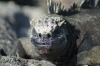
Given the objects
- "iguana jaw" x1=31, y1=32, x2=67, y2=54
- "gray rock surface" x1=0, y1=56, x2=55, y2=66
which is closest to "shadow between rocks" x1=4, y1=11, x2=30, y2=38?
"iguana jaw" x1=31, y1=32, x2=67, y2=54

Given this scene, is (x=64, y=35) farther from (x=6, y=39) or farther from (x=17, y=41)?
(x=6, y=39)

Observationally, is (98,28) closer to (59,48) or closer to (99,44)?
(99,44)

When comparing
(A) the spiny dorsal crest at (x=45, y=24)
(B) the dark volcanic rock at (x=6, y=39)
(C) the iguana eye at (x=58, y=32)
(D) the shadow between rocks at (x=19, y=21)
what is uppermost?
(A) the spiny dorsal crest at (x=45, y=24)

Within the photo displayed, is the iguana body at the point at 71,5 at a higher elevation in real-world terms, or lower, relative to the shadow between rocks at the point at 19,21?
higher

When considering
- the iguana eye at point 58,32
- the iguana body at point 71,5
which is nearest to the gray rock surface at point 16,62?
the iguana eye at point 58,32

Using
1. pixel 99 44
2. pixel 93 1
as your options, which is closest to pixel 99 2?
pixel 93 1

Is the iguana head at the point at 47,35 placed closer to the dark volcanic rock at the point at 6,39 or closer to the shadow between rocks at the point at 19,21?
the dark volcanic rock at the point at 6,39
